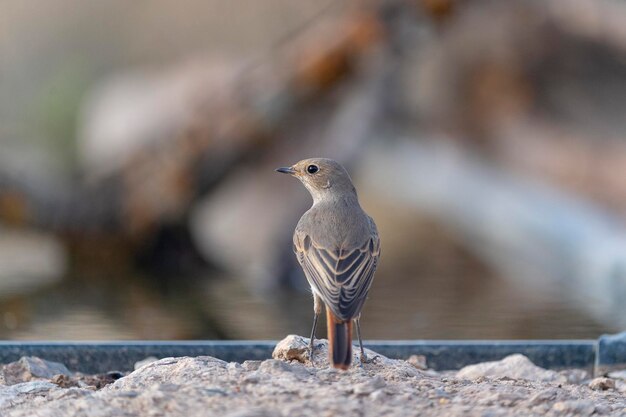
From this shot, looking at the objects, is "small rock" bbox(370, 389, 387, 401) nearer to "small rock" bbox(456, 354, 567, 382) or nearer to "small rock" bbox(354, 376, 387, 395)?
"small rock" bbox(354, 376, 387, 395)

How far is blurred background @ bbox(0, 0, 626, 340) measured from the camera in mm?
6879

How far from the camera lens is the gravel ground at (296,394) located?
2.76m

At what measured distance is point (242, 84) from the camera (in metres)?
8.41

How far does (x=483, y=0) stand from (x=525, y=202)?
2.32 metres

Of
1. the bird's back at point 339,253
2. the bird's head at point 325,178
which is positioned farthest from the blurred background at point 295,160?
the bird's back at point 339,253

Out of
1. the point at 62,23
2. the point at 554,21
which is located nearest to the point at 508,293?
the point at 554,21

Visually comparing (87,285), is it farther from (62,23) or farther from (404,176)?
(62,23)

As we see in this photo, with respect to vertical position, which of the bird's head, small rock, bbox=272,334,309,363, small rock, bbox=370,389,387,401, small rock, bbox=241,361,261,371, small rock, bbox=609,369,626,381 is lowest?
small rock, bbox=370,389,387,401

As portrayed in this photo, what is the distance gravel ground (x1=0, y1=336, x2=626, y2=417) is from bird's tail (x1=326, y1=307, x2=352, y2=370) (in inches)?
1.3

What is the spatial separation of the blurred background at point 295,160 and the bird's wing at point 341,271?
185 cm

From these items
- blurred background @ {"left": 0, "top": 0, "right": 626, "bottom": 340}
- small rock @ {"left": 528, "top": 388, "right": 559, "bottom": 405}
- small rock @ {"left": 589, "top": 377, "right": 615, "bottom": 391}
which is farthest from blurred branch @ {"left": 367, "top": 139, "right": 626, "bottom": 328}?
small rock @ {"left": 528, "top": 388, "right": 559, "bottom": 405}

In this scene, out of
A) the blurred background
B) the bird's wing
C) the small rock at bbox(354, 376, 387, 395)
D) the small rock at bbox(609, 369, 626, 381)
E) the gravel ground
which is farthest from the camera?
the blurred background

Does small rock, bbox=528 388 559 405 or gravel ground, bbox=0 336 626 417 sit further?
small rock, bbox=528 388 559 405

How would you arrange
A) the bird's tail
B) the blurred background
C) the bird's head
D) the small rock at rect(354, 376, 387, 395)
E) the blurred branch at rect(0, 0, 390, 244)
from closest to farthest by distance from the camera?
the small rock at rect(354, 376, 387, 395), the bird's tail, the bird's head, the blurred background, the blurred branch at rect(0, 0, 390, 244)
